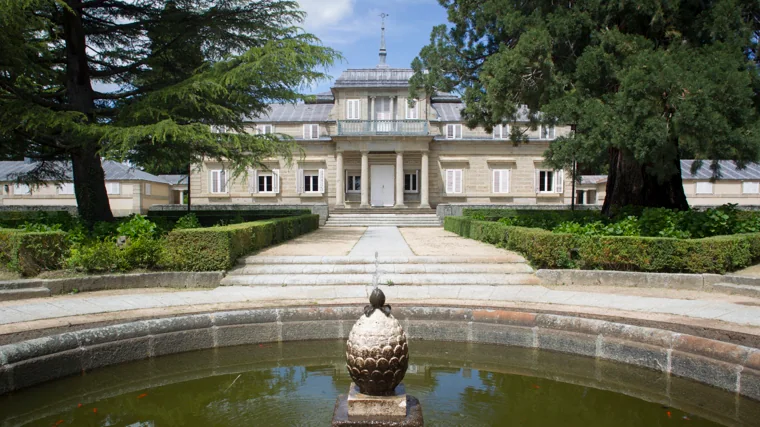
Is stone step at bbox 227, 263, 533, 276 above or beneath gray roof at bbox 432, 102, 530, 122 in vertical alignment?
beneath

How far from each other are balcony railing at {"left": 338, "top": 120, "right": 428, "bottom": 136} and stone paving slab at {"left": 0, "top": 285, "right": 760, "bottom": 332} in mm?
22488

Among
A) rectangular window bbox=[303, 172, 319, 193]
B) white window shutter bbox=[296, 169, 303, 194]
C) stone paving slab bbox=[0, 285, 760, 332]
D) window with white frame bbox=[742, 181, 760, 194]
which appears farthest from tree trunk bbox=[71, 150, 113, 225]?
window with white frame bbox=[742, 181, 760, 194]

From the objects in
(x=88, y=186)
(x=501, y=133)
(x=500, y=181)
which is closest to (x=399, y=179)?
(x=500, y=181)

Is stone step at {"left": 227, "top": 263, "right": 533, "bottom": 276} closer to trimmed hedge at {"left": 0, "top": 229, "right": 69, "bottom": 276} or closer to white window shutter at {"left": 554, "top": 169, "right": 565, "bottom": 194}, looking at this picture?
trimmed hedge at {"left": 0, "top": 229, "right": 69, "bottom": 276}

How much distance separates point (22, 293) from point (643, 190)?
15335 mm

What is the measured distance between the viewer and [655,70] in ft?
33.3

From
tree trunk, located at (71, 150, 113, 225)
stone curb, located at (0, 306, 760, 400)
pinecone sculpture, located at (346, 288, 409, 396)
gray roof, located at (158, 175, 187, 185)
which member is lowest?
stone curb, located at (0, 306, 760, 400)

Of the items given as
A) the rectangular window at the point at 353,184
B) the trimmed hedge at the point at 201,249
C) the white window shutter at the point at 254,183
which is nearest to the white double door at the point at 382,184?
the rectangular window at the point at 353,184

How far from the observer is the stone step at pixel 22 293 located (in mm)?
7863

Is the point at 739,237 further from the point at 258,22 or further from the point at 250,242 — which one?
the point at 258,22

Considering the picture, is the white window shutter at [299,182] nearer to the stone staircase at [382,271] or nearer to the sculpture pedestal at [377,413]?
the stone staircase at [382,271]

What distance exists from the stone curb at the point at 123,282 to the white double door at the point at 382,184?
24.1 metres

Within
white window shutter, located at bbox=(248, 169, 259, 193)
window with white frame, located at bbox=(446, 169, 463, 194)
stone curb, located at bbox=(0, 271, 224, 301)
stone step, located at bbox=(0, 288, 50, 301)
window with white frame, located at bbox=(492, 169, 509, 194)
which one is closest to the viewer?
stone step, located at bbox=(0, 288, 50, 301)

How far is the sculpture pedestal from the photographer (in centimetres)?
365
